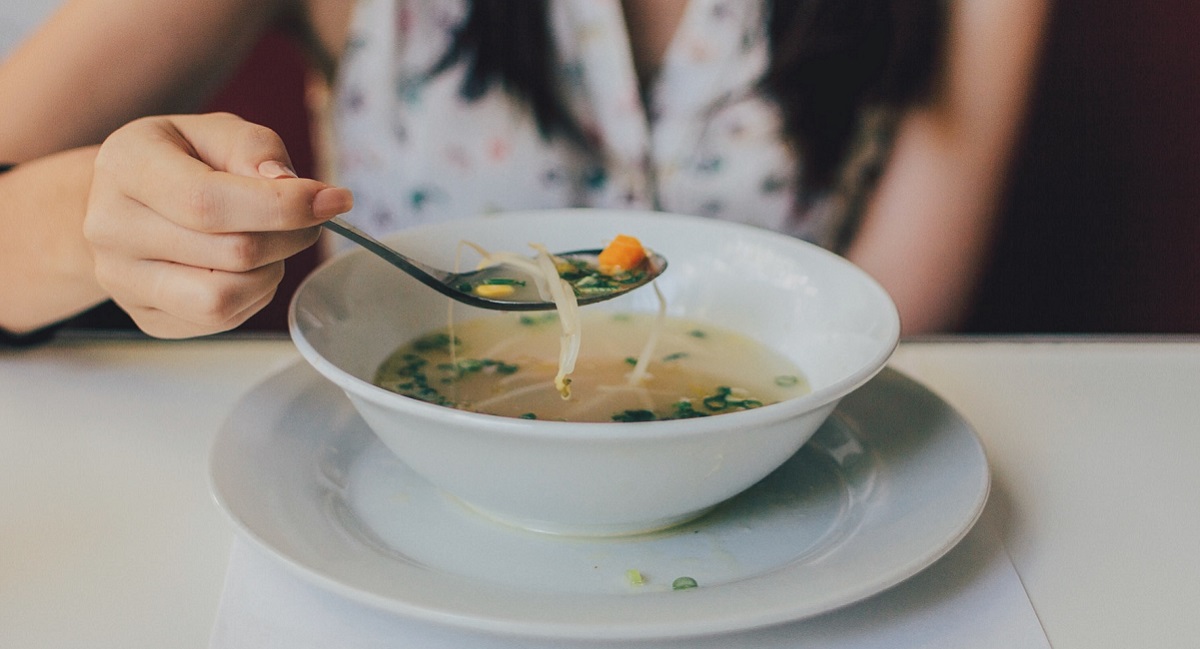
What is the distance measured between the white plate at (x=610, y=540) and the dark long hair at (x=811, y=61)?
0.76 metres

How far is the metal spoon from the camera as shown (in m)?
0.79

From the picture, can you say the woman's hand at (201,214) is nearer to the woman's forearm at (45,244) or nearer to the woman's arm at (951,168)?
the woman's forearm at (45,244)

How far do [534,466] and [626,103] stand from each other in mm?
986

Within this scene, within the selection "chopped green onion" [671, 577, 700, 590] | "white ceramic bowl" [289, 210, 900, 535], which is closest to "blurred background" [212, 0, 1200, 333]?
"white ceramic bowl" [289, 210, 900, 535]

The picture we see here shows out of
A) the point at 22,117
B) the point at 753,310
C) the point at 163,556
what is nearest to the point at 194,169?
the point at 163,556

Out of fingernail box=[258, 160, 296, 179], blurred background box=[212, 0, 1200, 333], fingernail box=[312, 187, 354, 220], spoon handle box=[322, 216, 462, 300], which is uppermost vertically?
fingernail box=[258, 160, 296, 179]

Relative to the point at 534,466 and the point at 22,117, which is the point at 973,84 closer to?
the point at 534,466

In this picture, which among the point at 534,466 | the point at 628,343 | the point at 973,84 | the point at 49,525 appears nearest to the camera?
the point at 534,466

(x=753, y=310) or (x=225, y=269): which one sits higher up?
(x=225, y=269)

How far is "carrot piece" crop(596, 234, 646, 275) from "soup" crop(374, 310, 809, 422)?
0.07 meters

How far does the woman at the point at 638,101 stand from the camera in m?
1.33

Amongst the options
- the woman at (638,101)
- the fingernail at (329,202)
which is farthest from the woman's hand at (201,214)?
the woman at (638,101)

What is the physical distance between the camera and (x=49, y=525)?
0.68 m

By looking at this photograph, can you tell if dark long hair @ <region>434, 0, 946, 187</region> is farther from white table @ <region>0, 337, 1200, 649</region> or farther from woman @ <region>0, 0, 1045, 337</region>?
white table @ <region>0, 337, 1200, 649</region>
